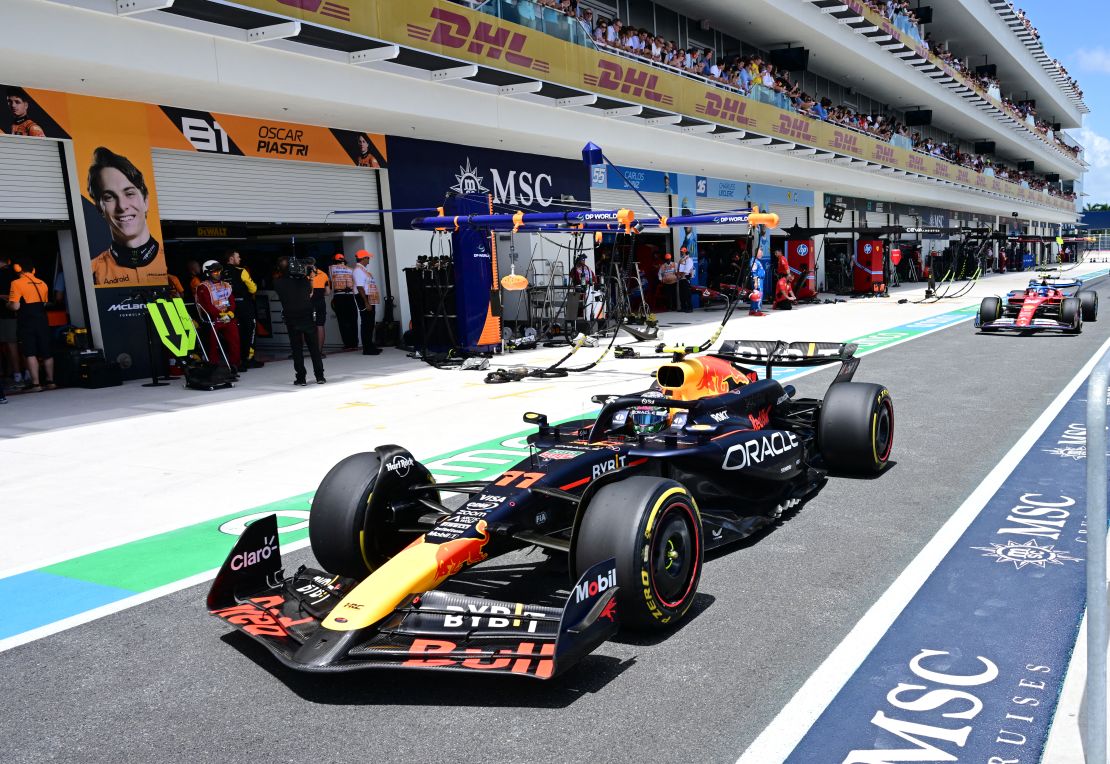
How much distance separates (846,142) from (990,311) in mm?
16341

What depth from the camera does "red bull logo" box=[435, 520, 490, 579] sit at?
3.60 m

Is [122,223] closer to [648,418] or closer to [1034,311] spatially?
[648,418]

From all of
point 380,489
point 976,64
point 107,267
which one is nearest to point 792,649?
point 380,489

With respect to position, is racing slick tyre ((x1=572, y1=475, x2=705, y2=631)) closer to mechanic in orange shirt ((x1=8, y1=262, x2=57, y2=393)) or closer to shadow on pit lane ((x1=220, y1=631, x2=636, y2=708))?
shadow on pit lane ((x1=220, y1=631, x2=636, y2=708))

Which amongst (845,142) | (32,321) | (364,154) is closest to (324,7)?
(364,154)

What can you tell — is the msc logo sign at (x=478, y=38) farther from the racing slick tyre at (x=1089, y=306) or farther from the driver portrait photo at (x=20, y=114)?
the racing slick tyre at (x=1089, y=306)

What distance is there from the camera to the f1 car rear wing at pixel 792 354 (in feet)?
22.9

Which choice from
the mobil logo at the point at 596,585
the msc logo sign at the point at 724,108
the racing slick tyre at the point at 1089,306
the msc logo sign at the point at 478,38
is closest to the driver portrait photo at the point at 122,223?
the msc logo sign at the point at 478,38

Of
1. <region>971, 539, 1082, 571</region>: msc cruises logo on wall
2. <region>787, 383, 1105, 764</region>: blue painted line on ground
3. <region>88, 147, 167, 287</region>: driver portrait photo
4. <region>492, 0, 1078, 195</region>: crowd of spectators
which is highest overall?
<region>492, 0, 1078, 195</region>: crowd of spectators

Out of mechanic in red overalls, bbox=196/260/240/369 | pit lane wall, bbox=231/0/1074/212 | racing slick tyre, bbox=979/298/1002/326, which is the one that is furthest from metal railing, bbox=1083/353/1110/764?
racing slick tyre, bbox=979/298/1002/326

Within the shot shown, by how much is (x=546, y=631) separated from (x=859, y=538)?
93.0 inches

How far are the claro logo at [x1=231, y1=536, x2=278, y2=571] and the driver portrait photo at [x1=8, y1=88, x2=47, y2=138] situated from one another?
1047 centimetres

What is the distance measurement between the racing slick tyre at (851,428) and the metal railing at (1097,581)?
3640mm

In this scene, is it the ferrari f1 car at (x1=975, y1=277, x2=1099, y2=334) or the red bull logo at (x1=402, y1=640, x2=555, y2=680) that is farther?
the ferrari f1 car at (x1=975, y1=277, x2=1099, y2=334)
